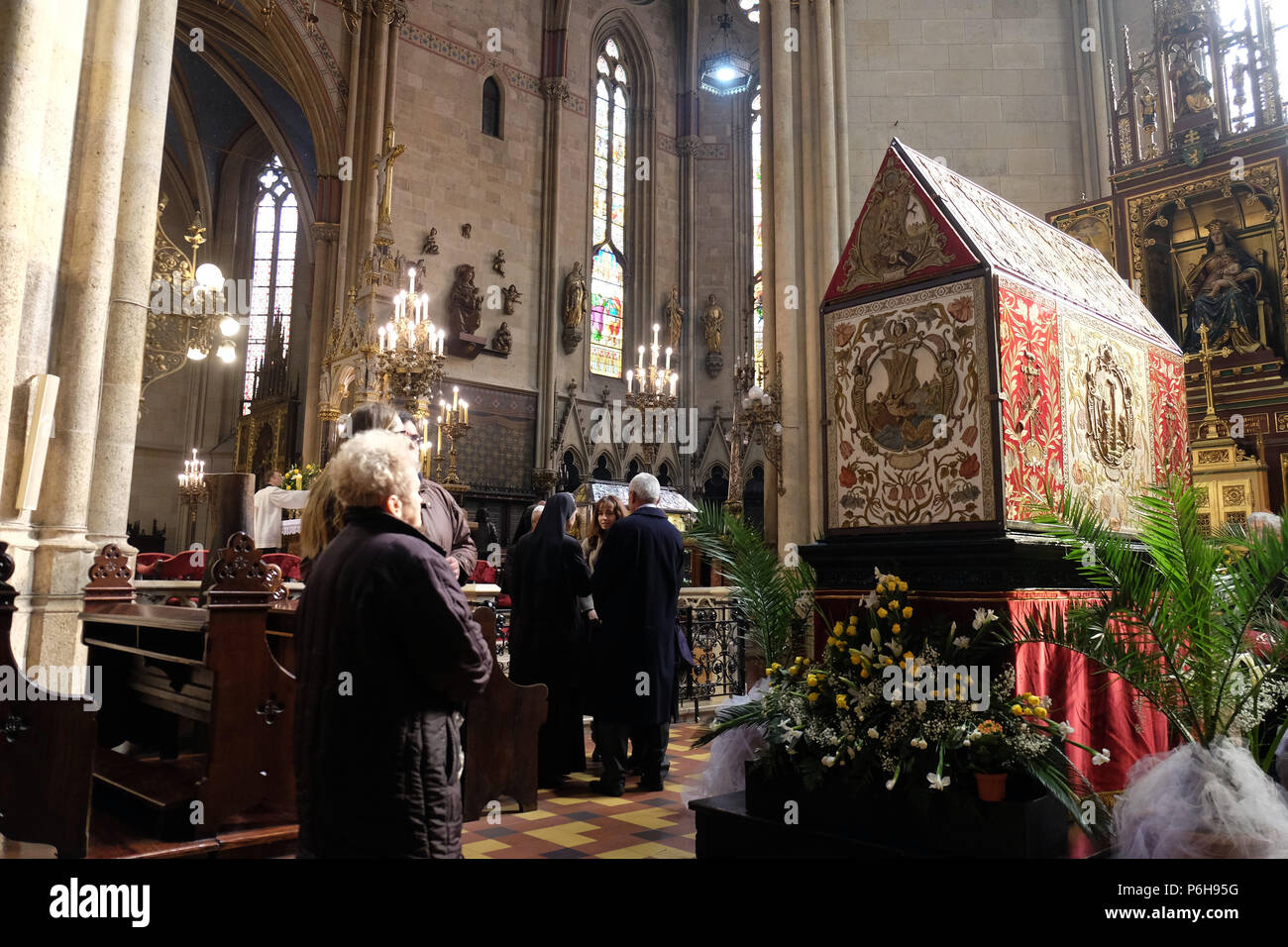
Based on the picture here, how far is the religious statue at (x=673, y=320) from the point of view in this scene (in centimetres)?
1870

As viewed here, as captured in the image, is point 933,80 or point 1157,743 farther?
point 933,80

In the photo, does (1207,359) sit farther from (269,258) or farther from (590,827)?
(269,258)

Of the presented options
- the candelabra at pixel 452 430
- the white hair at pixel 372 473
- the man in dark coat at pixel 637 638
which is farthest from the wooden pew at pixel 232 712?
the candelabra at pixel 452 430

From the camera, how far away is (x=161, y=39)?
5.96 m

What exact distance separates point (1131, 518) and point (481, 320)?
13327 millimetres

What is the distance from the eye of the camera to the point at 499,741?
13.0ft

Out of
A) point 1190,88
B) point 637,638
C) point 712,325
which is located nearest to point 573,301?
point 712,325

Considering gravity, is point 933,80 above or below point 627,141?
below

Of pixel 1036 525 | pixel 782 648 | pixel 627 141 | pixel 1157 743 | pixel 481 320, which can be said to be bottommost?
pixel 1157 743

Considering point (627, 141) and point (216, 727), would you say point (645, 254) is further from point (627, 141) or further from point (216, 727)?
point (216, 727)

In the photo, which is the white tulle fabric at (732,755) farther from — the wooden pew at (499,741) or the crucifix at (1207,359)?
the crucifix at (1207,359)
